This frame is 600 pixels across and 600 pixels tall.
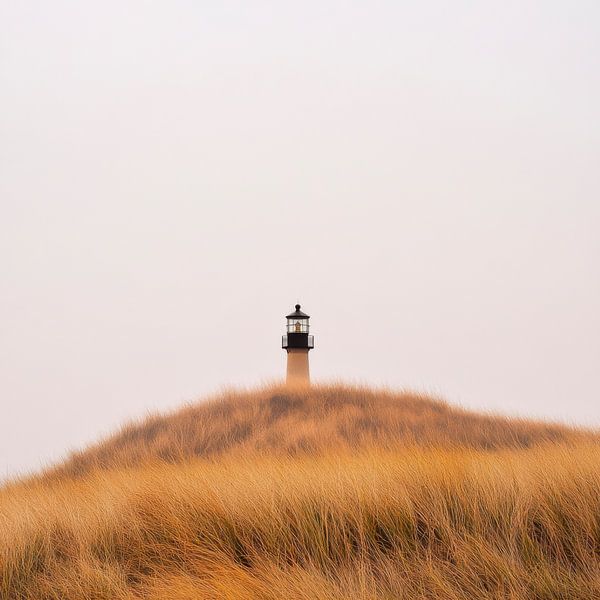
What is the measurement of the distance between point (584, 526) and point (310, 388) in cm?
1459

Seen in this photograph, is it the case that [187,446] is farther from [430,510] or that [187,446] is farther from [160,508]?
[430,510]

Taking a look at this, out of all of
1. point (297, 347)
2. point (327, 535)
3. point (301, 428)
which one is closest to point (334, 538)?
point (327, 535)

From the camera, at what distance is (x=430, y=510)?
568cm

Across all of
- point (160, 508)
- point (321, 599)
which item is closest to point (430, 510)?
point (321, 599)

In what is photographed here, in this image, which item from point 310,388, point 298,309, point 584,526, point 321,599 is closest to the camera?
point 321,599

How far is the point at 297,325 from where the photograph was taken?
2164 cm

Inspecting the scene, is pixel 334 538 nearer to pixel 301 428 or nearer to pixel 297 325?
pixel 301 428

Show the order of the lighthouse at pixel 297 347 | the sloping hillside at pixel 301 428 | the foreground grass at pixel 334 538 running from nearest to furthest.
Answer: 1. the foreground grass at pixel 334 538
2. the sloping hillside at pixel 301 428
3. the lighthouse at pixel 297 347

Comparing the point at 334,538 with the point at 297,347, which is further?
the point at 297,347

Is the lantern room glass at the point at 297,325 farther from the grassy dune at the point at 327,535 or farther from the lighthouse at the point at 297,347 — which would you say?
the grassy dune at the point at 327,535

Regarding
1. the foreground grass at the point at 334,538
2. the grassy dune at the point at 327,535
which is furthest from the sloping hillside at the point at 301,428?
the foreground grass at the point at 334,538

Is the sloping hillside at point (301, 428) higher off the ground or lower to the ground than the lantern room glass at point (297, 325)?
lower

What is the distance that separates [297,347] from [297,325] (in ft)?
2.52

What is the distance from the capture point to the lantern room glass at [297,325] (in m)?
21.5
